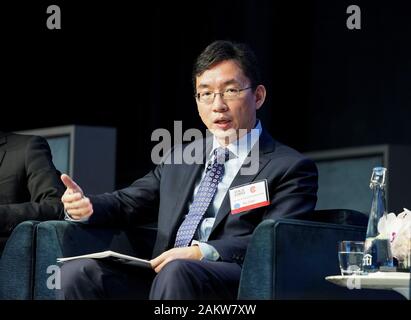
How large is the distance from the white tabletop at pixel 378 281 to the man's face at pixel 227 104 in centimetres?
81

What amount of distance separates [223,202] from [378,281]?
738 millimetres

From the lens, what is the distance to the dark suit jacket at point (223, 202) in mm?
3131

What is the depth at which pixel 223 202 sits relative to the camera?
3219mm

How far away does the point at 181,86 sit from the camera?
6.13m

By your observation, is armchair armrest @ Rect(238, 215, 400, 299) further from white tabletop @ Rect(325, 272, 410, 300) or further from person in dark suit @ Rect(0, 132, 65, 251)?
→ person in dark suit @ Rect(0, 132, 65, 251)

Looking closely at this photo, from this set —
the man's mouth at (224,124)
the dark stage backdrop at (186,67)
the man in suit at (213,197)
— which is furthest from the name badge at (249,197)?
the dark stage backdrop at (186,67)

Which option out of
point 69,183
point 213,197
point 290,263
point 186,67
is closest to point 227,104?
point 213,197

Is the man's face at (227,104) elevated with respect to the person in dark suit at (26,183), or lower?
elevated

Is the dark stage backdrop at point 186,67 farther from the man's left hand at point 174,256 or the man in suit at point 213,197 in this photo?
the man's left hand at point 174,256

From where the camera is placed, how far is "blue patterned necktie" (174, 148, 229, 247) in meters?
3.25
